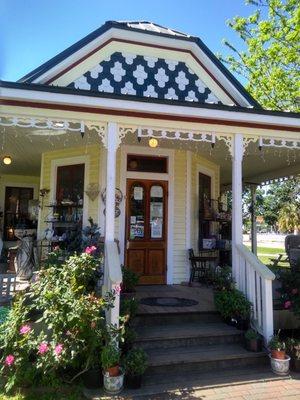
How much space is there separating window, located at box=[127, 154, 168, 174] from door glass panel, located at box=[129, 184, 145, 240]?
0.38 meters

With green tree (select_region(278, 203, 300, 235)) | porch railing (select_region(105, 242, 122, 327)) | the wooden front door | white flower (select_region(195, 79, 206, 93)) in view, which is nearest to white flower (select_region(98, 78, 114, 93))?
the wooden front door

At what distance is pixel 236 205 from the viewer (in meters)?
5.89

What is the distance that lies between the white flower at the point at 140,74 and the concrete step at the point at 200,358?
216 inches

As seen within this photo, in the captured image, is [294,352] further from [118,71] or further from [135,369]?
[118,71]

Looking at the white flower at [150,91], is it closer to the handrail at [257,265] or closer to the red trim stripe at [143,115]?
the red trim stripe at [143,115]

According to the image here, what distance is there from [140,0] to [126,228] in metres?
4.80

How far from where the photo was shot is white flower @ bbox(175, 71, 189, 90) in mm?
8148

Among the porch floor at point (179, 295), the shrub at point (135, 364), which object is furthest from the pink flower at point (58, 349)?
the porch floor at point (179, 295)

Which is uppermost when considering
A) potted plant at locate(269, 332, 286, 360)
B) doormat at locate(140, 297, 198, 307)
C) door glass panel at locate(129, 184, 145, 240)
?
door glass panel at locate(129, 184, 145, 240)

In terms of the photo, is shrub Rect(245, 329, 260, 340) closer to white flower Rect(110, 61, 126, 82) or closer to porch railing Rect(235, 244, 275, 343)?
porch railing Rect(235, 244, 275, 343)

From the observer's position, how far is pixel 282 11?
49.4ft

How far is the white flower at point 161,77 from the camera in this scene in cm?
799

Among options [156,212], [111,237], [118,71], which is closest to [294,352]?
[111,237]

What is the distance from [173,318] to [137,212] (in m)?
2.77
